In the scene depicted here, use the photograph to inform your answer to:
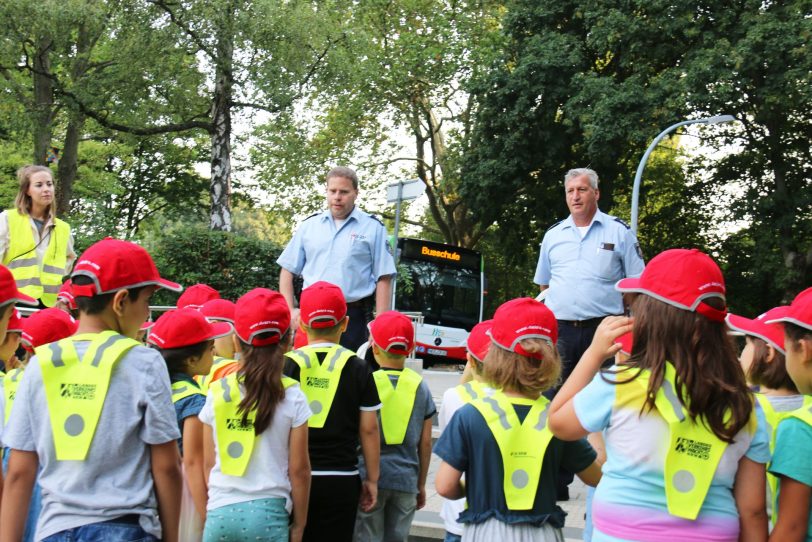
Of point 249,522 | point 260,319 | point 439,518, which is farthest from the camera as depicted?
point 439,518

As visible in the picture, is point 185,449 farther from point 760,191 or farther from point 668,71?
point 760,191

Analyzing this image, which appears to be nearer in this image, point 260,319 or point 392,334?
point 260,319

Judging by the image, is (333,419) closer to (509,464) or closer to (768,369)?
(509,464)

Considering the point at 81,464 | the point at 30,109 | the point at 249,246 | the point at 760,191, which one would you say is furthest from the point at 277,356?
the point at 760,191

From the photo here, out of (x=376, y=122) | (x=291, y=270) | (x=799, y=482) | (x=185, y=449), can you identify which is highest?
(x=376, y=122)

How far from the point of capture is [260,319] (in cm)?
437

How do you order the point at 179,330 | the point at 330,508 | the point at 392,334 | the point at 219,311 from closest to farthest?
the point at 179,330 < the point at 330,508 < the point at 392,334 < the point at 219,311

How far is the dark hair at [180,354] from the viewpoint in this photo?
14.9 ft

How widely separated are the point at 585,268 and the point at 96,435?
164 inches

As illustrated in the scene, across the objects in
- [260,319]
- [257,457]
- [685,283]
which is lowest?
[257,457]

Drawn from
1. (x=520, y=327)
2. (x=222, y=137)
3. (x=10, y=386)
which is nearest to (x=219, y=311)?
(x=10, y=386)

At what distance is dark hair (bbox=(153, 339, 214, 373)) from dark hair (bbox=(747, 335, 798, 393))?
97.8 inches

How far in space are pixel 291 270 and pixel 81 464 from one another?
3854 mm

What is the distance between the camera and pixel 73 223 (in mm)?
18141
